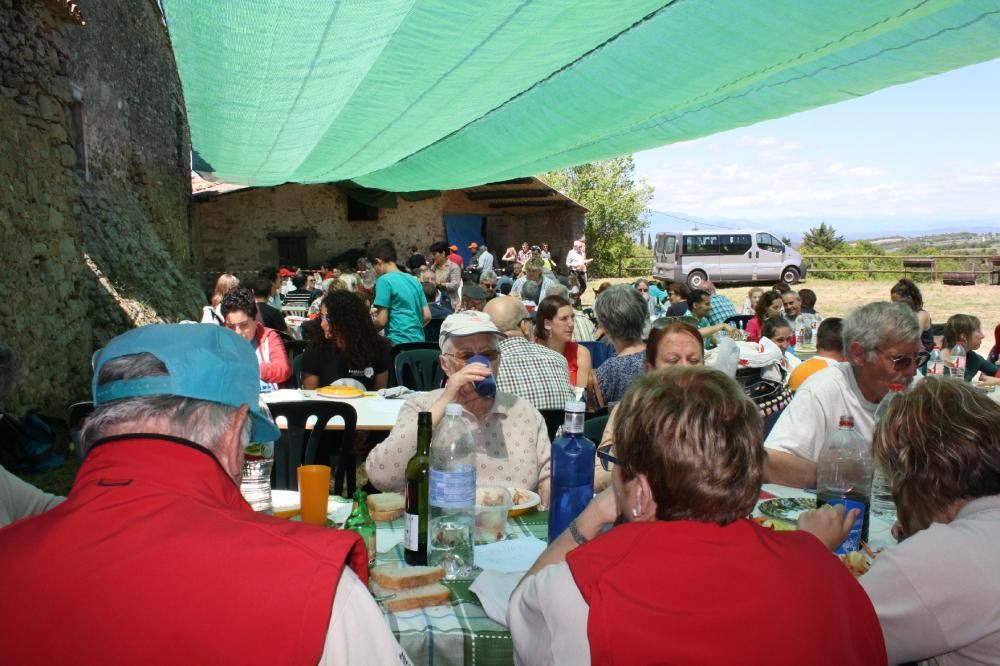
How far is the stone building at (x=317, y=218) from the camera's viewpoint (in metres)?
22.0

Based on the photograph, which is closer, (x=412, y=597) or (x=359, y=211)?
(x=412, y=597)

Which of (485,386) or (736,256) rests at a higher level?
(485,386)

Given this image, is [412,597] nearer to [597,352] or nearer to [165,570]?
[165,570]

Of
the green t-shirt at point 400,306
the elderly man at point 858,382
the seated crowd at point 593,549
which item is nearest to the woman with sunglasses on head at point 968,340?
the elderly man at point 858,382

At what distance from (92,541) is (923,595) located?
4.86ft

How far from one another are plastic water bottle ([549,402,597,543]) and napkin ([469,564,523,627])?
0.25 meters

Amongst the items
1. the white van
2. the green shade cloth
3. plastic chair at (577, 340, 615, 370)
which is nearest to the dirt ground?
the white van

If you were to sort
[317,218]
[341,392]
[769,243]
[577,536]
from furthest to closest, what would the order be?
[769,243] → [317,218] → [341,392] → [577,536]

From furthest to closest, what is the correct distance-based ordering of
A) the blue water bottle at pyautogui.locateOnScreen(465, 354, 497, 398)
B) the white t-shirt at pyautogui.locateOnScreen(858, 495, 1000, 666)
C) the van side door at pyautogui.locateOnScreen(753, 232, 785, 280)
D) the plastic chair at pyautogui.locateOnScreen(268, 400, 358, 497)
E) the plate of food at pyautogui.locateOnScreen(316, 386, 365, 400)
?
the van side door at pyautogui.locateOnScreen(753, 232, 785, 280) < the plate of food at pyautogui.locateOnScreen(316, 386, 365, 400) < the plastic chair at pyautogui.locateOnScreen(268, 400, 358, 497) < the blue water bottle at pyautogui.locateOnScreen(465, 354, 497, 398) < the white t-shirt at pyautogui.locateOnScreen(858, 495, 1000, 666)

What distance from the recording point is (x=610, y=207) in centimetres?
3478

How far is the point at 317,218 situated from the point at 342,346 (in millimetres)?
18249

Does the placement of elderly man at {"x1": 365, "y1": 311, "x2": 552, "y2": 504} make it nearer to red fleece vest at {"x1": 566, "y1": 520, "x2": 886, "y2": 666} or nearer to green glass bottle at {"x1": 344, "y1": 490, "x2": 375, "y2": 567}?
green glass bottle at {"x1": 344, "y1": 490, "x2": 375, "y2": 567}

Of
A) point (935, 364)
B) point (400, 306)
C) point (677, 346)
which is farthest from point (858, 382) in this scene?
point (400, 306)

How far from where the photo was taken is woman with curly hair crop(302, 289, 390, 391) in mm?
5117
